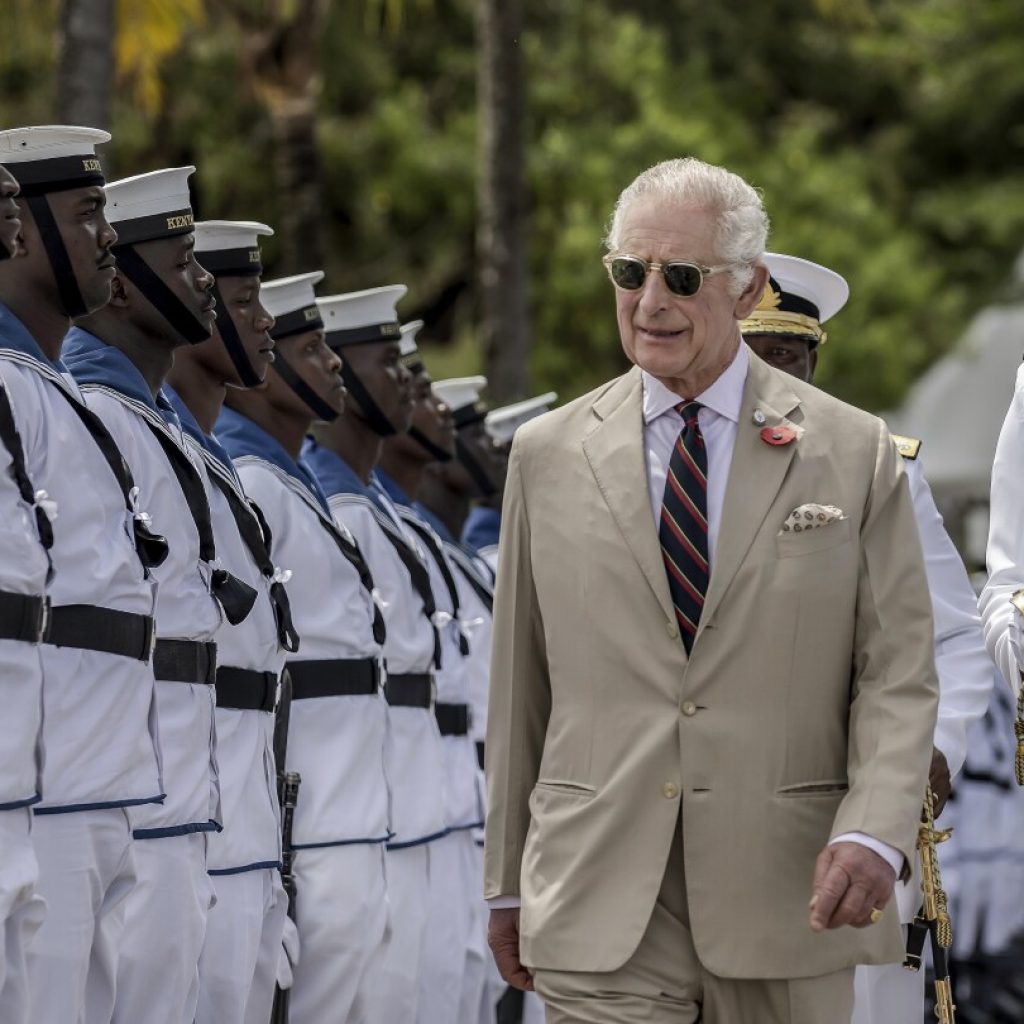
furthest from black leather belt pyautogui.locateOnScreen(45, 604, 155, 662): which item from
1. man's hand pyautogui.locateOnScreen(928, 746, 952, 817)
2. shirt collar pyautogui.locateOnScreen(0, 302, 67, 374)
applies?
man's hand pyautogui.locateOnScreen(928, 746, 952, 817)

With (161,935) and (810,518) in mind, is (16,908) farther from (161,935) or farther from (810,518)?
(810,518)

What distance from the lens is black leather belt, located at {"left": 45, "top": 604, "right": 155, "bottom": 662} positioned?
18.3 feet

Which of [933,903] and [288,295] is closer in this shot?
[933,903]

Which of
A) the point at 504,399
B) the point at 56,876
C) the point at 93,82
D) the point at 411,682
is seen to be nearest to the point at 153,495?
the point at 56,876

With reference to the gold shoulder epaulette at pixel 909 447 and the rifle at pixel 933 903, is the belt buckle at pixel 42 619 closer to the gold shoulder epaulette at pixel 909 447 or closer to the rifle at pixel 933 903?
the rifle at pixel 933 903

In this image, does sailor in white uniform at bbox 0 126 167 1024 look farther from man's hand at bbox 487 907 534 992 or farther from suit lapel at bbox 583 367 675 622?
suit lapel at bbox 583 367 675 622

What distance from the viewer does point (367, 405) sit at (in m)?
8.85

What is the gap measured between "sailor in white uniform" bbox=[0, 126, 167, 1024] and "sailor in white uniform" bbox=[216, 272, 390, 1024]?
1.79 meters

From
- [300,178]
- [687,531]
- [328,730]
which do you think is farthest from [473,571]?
[300,178]

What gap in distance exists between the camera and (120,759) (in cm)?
567

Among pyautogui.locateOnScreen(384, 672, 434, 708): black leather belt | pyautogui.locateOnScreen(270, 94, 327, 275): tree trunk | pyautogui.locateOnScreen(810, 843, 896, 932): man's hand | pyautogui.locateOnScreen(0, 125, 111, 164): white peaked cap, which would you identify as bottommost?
pyautogui.locateOnScreen(810, 843, 896, 932): man's hand

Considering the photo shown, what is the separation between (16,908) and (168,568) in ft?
4.15

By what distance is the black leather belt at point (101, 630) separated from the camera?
5578 millimetres

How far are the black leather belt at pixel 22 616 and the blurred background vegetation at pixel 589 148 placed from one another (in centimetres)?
1468
